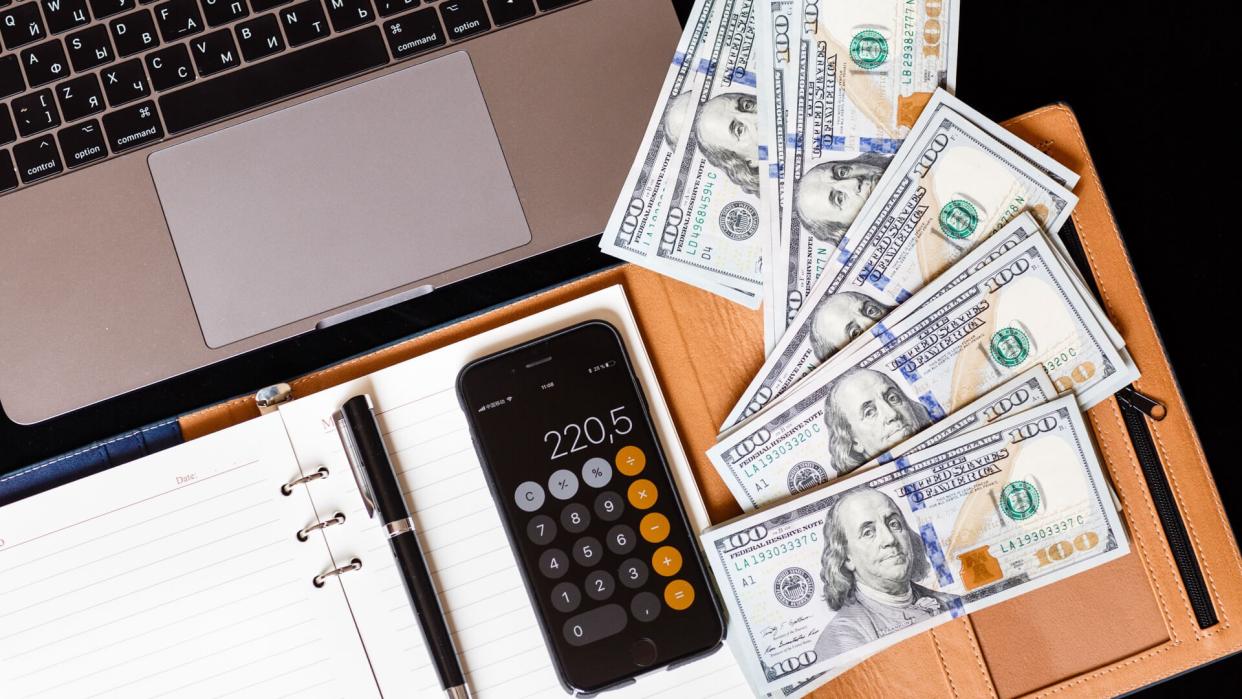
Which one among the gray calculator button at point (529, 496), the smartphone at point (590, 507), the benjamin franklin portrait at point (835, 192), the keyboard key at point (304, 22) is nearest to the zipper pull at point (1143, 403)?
the benjamin franklin portrait at point (835, 192)

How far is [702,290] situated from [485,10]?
28cm

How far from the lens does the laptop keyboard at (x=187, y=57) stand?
2.13 feet

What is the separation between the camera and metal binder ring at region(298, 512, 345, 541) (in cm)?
62

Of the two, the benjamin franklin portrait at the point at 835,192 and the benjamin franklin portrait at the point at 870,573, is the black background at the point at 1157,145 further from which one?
the benjamin franklin portrait at the point at 870,573

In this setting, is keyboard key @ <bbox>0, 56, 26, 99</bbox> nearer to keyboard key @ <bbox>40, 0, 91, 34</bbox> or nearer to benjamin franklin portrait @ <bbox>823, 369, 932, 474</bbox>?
keyboard key @ <bbox>40, 0, 91, 34</bbox>

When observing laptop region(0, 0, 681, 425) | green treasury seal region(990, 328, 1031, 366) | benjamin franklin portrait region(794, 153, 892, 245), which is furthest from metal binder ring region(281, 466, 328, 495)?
green treasury seal region(990, 328, 1031, 366)

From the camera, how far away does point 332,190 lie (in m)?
0.65

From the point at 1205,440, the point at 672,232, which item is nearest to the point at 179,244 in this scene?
the point at 672,232

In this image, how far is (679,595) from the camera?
2.06 ft

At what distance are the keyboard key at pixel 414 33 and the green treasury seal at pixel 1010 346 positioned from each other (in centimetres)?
50

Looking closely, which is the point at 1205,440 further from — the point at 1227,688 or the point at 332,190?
the point at 332,190

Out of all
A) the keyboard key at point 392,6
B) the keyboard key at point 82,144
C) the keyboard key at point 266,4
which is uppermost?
the keyboard key at point 266,4

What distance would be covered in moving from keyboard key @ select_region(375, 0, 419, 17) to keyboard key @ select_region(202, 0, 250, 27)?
10cm

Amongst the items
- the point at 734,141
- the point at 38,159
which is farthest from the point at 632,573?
the point at 38,159
